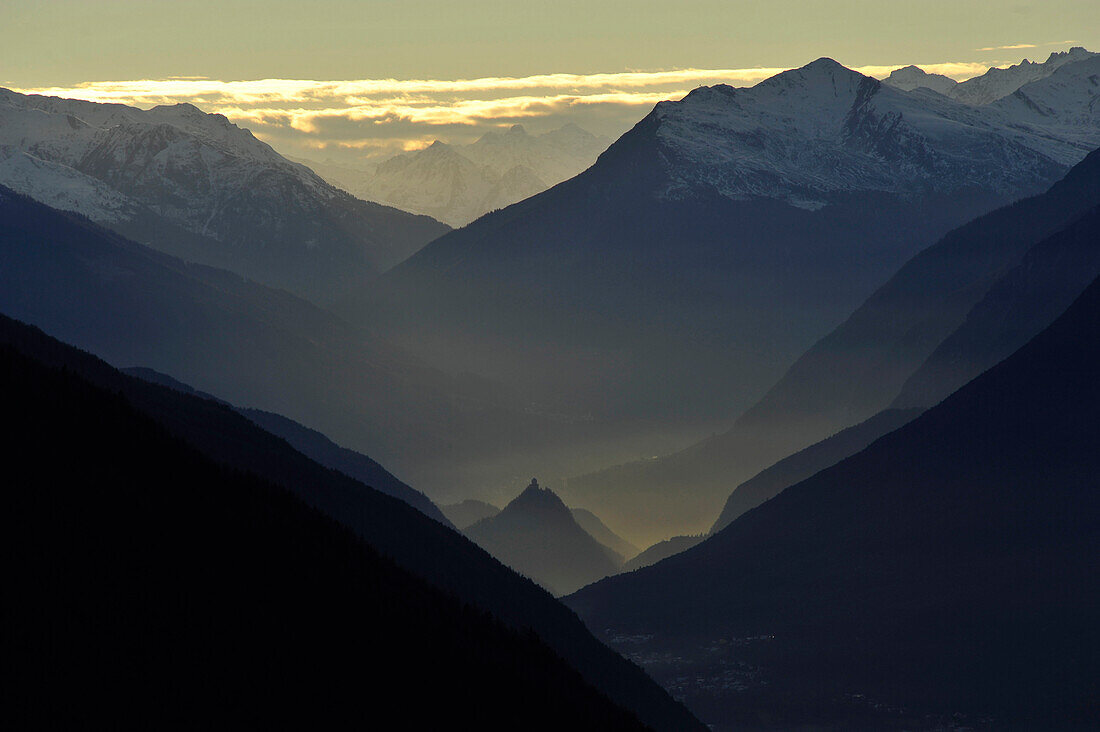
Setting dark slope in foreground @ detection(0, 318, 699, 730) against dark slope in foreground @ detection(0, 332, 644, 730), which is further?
dark slope in foreground @ detection(0, 318, 699, 730)

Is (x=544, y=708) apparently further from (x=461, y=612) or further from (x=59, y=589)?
(x=59, y=589)

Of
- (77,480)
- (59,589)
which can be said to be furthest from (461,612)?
(59,589)

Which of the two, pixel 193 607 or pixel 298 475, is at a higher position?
pixel 298 475

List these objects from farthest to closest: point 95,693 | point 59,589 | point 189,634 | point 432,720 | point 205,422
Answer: point 205,422
point 432,720
point 189,634
point 59,589
point 95,693

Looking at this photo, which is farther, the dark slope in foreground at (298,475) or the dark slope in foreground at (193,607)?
the dark slope in foreground at (298,475)

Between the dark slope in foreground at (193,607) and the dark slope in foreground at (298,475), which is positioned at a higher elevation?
the dark slope in foreground at (298,475)

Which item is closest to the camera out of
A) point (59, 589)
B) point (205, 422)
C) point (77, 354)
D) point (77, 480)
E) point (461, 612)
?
point (59, 589)

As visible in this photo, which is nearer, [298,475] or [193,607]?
[193,607]

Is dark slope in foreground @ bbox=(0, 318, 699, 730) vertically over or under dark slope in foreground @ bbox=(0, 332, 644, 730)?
over
